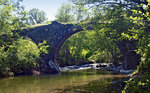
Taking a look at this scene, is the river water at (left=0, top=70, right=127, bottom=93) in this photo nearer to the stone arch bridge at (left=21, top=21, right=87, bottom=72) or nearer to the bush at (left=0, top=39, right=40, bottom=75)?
the bush at (left=0, top=39, right=40, bottom=75)

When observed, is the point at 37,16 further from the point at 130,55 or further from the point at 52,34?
the point at 130,55

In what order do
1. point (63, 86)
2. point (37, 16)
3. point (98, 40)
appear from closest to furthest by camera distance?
point (63, 86) < point (98, 40) < point (37, 16)

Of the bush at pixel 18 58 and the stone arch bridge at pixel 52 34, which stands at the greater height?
the stone arch bridge at pixel 52 34

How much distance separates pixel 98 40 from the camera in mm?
22656

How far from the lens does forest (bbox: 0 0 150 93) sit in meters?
6.71

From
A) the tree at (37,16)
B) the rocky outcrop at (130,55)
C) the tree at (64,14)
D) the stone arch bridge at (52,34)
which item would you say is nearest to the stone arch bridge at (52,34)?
Result: the stone arch bridge at (52,34)

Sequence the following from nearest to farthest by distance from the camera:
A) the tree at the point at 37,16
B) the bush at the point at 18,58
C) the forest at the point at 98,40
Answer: the forest at the point at 98,40 → the bush at the point at 18,58 → the tree at the point at 37,16

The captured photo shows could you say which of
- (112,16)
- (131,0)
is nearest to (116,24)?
(112,16)

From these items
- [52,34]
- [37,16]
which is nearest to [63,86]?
[52,34]

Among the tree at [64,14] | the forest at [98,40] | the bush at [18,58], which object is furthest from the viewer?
the tree at [64,14]

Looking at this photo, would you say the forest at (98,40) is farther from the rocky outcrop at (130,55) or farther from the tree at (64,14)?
the tree at (64,14)

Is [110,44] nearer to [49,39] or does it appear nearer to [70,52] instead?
[49,39]

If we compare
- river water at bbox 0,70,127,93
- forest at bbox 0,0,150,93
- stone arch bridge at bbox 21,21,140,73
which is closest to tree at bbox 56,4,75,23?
forest at bbox 0,0,150,93

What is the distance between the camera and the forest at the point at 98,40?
6.71 metres
